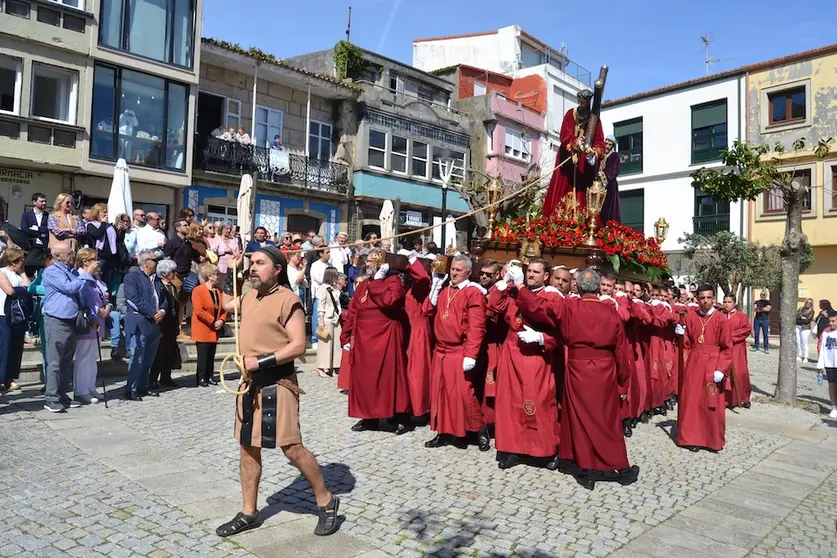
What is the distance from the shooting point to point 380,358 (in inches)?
307

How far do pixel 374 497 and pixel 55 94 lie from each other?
16.3 m

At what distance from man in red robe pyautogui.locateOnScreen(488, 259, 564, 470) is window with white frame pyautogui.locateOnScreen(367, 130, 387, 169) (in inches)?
795

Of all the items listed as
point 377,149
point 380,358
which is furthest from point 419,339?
point 377,149

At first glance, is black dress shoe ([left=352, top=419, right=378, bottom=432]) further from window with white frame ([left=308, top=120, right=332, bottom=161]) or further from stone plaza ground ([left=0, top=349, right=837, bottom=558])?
window with white frame ([left=308, top=120, right=332, bottom=161])

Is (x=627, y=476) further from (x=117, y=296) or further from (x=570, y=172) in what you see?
(x=117, y=296)

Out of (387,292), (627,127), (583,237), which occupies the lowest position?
(387,292)

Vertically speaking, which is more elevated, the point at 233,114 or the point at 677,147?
the point at 677,147

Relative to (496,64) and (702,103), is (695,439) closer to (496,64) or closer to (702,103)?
(702,103)

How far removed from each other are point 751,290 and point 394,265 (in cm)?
2476

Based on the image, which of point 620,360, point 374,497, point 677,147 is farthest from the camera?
point 677,147

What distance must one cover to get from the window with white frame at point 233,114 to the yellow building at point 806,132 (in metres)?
20.3

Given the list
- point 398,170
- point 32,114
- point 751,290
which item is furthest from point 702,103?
point 32,114

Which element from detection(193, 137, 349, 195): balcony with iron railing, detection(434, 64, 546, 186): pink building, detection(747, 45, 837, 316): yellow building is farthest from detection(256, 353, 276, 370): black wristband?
detection(747, 45, 837, 316): yellow building

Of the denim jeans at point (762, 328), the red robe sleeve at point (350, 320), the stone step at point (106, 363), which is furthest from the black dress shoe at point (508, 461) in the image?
the denim jeans at point (762, 328)
